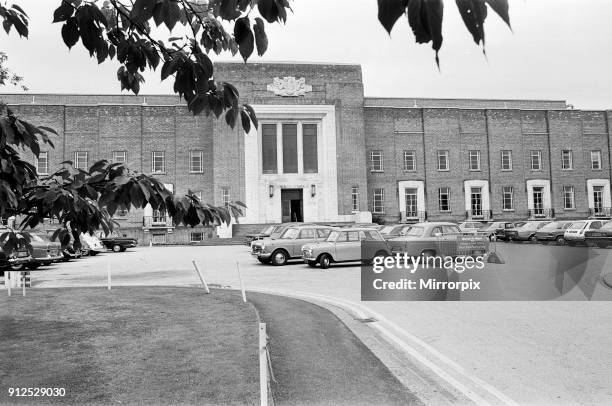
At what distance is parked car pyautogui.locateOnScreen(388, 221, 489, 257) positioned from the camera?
67.2 feet

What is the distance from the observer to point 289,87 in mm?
48438

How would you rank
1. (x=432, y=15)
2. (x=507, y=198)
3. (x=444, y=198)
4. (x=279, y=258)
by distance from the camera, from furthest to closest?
(x=507, y=198) → (x=444, y=198) → (x=279, y=258) → (x=432, y=15)

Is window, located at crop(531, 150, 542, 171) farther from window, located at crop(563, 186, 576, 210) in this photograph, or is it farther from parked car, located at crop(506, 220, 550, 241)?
parked car, located at crop(506, 220, 550, 241)

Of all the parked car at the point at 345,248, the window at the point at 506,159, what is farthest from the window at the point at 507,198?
the parked car at the point at 345,248

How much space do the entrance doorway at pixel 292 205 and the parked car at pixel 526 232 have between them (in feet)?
59.3

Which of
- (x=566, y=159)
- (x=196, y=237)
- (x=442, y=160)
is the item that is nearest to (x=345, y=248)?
(x=196, y=237)

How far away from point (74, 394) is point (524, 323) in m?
7.14

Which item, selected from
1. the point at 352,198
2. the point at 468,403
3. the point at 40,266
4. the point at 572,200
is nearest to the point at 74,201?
the point at 468,403

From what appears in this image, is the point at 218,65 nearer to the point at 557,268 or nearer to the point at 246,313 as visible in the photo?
the point at 557,268

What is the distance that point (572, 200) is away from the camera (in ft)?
178

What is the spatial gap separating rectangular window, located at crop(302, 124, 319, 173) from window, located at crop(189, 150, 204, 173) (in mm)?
9617

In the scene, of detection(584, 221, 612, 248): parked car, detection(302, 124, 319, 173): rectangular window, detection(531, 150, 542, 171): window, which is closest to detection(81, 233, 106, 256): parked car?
detection(302, 124, 319, 173): rectangular window

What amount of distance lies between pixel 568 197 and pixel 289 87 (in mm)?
30787

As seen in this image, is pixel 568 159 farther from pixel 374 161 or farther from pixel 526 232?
pixel 374 161
